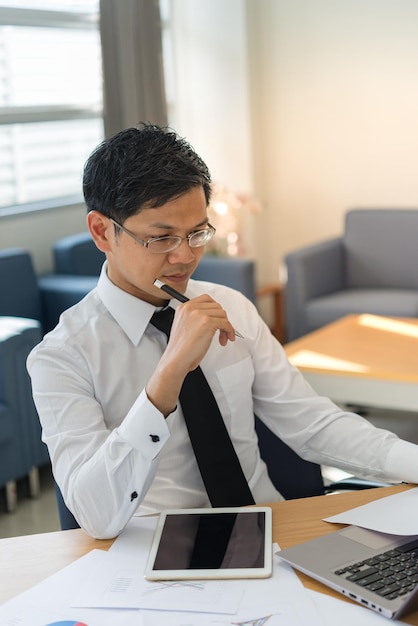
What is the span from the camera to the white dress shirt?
52.4 inches

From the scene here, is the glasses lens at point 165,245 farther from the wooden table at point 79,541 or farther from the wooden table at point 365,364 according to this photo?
the wooden table at point 365,364

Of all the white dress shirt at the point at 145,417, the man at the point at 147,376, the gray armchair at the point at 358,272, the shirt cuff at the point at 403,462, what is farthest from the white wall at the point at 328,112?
the shirt cuff at the point at 403,462

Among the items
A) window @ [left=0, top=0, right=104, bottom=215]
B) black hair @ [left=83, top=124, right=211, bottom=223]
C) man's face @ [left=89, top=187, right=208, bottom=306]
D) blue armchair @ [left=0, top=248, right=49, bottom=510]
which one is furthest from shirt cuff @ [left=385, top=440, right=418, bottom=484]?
window @ [left=0, top=0, right=104, bottom=215]

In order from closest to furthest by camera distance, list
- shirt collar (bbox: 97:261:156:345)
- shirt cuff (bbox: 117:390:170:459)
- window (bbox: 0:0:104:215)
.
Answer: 1. shirt cuff (bbox: 117:390:170:459)
2. shirt collar (bbox: 97:261:156:345)
3. window (bbox: 0:0:104:215)

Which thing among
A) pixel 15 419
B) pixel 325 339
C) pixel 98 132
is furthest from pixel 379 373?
pixel 98 132

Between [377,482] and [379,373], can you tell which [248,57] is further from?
[377,482]

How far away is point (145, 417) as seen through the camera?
1.32 m

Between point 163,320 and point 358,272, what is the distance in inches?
146

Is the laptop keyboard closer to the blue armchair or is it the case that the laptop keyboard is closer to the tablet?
the tablet

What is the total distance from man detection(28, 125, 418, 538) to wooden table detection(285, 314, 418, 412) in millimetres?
1379

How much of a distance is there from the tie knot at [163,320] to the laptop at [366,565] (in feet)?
1.68

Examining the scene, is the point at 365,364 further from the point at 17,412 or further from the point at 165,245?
the point at 165,245

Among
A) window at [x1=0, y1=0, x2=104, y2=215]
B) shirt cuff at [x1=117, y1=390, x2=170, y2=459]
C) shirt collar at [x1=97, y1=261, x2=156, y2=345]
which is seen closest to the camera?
shirt cuff at [x1=117, y1=390, x2=170, y2=459]

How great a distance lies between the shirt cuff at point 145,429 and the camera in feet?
4.32
